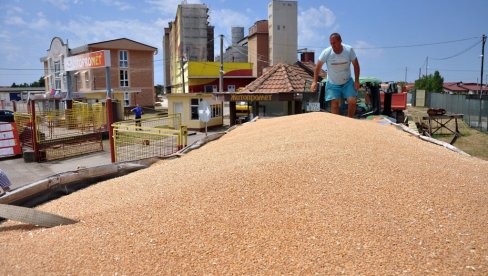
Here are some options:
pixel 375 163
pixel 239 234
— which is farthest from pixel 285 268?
pixel 375 163

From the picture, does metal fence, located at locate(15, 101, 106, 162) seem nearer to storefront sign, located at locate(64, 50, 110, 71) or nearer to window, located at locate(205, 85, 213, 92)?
storefront sign, located at locate(64, 50, 110, 71)

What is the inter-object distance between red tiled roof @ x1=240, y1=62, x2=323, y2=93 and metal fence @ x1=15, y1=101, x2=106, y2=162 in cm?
573

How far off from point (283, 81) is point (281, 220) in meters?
12.2

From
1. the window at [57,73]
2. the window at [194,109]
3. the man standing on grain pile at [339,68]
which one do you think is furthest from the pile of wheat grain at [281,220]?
the window at [57,73]

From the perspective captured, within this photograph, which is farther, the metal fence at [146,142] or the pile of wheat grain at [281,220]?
the metal fence at [146,142]

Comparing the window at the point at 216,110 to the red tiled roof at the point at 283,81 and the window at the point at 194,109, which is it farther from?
the red tiled roof at the point at 283,81

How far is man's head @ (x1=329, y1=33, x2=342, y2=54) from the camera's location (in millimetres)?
5898

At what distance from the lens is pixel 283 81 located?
1451 cm

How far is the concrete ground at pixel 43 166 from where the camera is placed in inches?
394

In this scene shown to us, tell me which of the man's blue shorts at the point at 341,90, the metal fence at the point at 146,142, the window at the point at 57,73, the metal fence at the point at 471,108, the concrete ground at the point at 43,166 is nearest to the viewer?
the man's blue shorts at the point at 341,90

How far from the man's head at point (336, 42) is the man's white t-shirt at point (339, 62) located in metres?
0.06

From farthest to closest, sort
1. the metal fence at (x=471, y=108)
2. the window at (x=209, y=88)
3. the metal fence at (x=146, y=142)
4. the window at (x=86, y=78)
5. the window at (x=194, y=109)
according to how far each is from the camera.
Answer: the window at (x=209, y=88) < the window at (x=86, y=78) < the window at (x=194, y=109) < the metal fence at (x=471, y=108) < the metal fence at (x=146, y=142)

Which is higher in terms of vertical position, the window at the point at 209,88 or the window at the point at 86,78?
the window at the point at 86,78

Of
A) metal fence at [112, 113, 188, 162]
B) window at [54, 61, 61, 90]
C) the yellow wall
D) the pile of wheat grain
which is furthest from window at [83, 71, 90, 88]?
the pile of wheat grain
